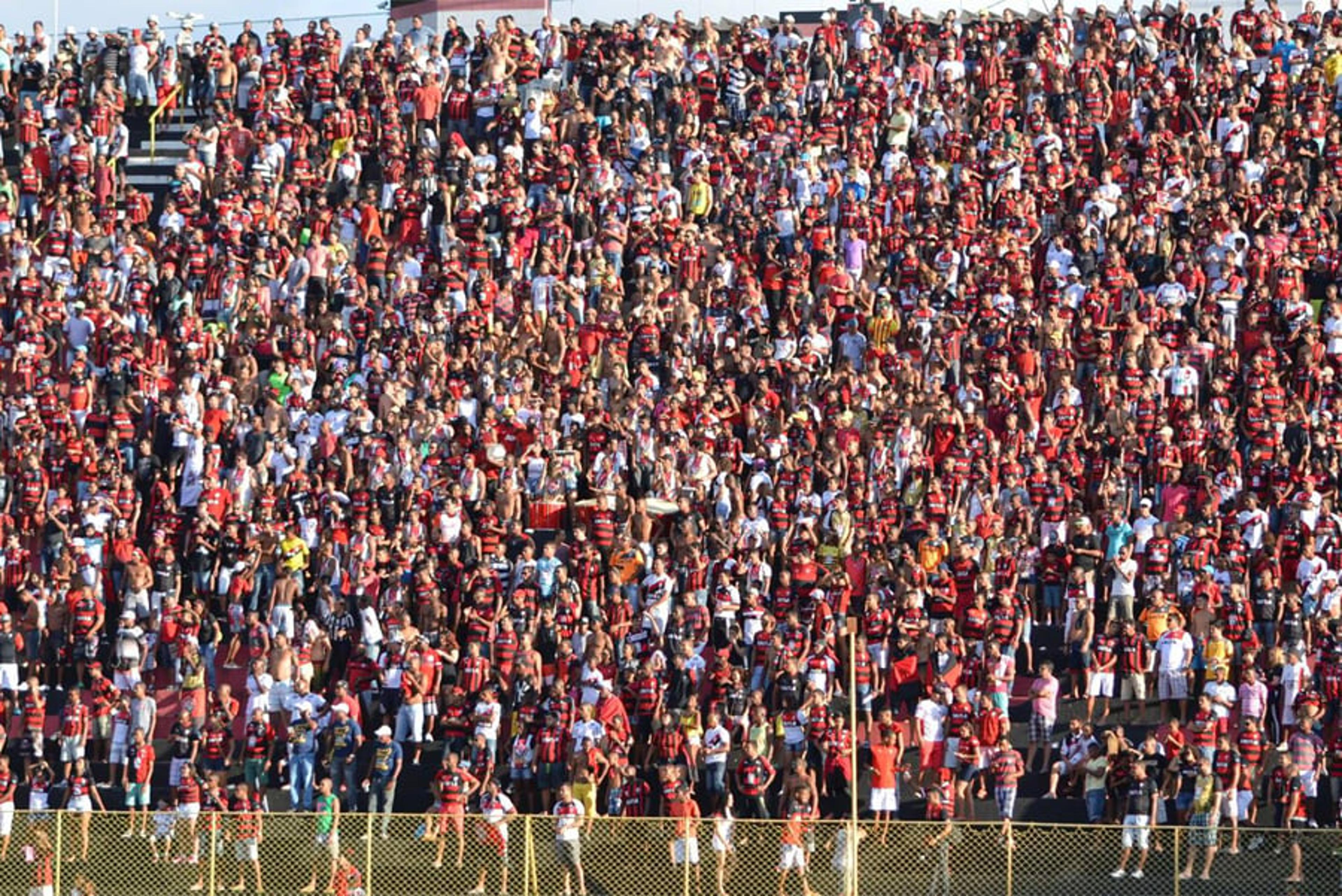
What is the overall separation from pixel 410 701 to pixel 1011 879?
695 cm

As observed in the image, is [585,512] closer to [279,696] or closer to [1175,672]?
[279,696]

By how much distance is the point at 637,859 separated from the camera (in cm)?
2609

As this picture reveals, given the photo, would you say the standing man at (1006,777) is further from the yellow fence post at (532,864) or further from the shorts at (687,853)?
the yellow fence post at (532,864)

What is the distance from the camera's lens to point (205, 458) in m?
33.5

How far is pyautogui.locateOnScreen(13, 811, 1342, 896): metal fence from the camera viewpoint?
25.5 m

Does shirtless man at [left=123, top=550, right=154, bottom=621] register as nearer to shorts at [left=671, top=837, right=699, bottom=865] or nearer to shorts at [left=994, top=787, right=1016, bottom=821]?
shorts at [left=671, top=837, right=699, bottom=865]

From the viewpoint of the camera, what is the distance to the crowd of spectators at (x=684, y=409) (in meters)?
28.7

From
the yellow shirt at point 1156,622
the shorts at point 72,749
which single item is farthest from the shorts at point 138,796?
the yellow shirt at point 1156,622

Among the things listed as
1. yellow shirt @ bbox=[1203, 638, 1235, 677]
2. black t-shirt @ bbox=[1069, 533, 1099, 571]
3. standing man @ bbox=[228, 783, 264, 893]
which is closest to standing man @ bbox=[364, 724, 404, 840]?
standing man @ bbox=[228, 783, 264, 893]

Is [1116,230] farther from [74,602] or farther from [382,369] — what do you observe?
[74,602]

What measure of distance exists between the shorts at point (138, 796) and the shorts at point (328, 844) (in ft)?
10.6

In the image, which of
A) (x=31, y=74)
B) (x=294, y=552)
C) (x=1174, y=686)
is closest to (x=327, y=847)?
(x=294, y=552)

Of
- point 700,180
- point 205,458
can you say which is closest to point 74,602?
point 205,458

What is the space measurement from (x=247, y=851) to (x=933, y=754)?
6.67 metres
